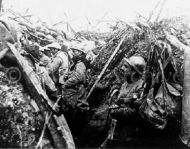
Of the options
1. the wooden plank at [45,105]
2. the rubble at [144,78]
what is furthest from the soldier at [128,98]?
the wooden plank at [45,105]

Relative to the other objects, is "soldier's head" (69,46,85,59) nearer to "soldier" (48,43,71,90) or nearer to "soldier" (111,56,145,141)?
"soldier" (48,43,71,90)

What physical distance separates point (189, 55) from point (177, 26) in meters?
1.58

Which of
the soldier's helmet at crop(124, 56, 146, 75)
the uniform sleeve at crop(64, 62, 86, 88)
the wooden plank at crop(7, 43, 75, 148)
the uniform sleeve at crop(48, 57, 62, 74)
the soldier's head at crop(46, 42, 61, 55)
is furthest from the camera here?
the soldier's head at crop(46, 42, 61, 55)

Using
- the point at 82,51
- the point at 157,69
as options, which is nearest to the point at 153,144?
the point at 157,69

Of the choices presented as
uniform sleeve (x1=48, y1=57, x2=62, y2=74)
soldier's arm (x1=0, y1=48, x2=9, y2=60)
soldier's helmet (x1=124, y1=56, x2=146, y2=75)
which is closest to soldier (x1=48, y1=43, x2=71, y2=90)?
uniform sleeve (x1=48, y1=57, x2=62, y2=74)

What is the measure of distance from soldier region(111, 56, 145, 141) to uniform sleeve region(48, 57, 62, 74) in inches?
44.3

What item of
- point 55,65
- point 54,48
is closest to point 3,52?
point 55,65

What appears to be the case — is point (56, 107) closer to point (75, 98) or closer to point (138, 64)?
point (75, 98)

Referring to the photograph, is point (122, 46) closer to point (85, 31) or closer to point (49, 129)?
point (49, 129)

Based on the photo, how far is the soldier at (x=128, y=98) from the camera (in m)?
4.11

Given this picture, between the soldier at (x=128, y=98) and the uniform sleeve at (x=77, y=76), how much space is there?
2.21 feet

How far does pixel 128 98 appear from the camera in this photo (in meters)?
4.12

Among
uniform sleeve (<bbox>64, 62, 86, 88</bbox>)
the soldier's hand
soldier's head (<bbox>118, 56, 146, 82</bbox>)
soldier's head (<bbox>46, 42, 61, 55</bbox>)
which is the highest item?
soldier's head (<bbox>118, 56, 146, 82</bbox>)

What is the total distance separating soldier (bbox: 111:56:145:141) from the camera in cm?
411
